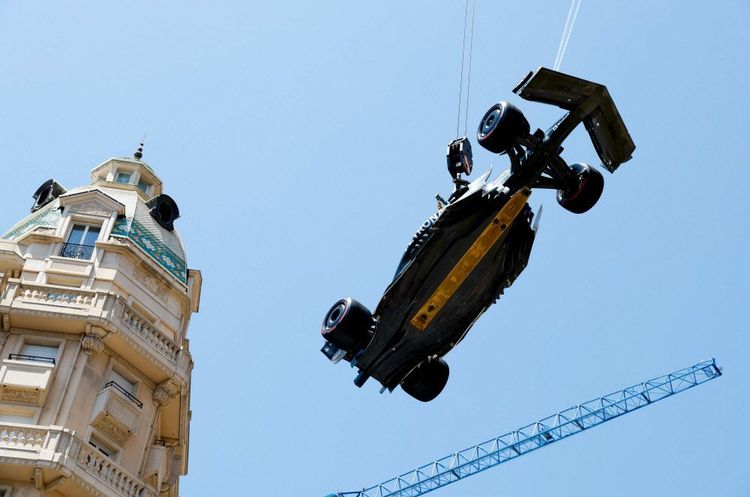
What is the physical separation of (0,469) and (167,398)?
7107 millimetres

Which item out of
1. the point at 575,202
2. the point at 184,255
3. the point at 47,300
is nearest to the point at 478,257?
the point at 575,202

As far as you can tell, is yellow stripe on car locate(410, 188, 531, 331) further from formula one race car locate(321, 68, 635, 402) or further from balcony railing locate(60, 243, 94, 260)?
balcony railing locate(60, 243, 94, 260)

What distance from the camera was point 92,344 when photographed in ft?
116

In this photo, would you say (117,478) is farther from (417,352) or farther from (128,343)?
(417,352)

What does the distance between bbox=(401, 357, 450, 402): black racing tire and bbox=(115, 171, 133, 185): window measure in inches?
832

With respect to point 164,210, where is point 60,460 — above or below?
below

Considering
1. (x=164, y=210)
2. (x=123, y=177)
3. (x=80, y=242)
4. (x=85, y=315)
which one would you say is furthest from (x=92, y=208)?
(x=85, y=315)

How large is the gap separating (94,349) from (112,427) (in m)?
2.68

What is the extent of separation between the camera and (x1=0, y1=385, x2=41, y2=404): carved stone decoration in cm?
3366

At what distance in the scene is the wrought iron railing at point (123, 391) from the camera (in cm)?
3528

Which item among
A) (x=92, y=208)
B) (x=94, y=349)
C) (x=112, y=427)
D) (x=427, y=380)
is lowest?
(x=427, y=380)

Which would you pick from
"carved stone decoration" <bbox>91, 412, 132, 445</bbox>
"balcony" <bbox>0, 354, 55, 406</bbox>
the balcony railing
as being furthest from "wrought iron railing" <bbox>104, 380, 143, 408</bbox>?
the balcony railing

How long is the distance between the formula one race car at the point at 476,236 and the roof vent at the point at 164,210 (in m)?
17.2

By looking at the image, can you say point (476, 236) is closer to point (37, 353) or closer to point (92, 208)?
point (37, 353)
